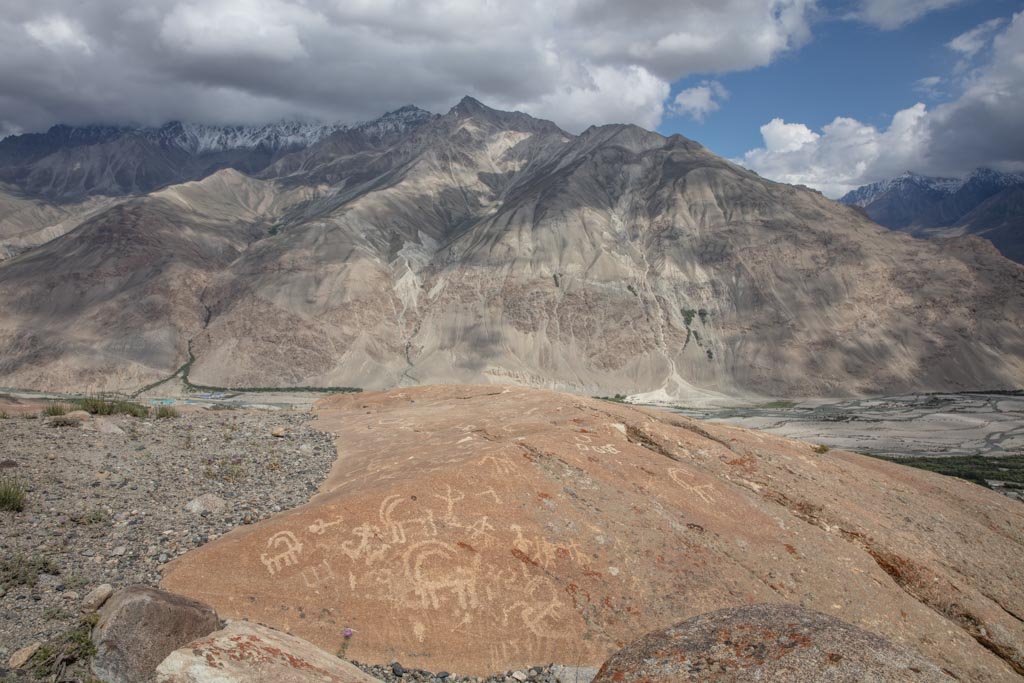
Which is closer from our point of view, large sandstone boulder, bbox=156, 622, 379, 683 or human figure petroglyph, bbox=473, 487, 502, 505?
large sandstone boulder, bbox=156, 622, 379, 683

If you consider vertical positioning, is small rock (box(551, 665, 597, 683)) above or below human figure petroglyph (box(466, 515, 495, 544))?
below

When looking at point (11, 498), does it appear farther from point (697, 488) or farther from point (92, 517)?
point (697, 488)

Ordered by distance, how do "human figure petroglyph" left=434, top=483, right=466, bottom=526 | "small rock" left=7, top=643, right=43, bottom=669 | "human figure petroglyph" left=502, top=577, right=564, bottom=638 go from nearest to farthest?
"small rock" left=7, top=643, right=43, bottom=669, "human figure petroglyph" left=502, top=577, right=564, bottom=638, "human figure petroglyph" left=434, top=483, right=466, bottom=526

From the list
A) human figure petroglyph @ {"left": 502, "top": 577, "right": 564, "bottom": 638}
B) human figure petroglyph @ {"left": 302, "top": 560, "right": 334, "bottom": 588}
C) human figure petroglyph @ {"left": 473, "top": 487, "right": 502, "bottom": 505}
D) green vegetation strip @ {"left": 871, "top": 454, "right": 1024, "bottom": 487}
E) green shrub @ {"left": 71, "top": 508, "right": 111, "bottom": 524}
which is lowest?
green vegetation strip @ {"left": 871, "top": 454, "right": 1024, "bottom": 487}

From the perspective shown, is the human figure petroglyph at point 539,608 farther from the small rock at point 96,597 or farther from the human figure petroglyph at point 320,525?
the small rock at point 96,597

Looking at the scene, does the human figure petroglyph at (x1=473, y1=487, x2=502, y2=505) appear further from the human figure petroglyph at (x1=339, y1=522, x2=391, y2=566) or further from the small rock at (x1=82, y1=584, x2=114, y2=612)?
the small rock at (x1=82, y1=584, x2=114, y2=612)

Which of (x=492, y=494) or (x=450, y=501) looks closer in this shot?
(x=450, y=501)

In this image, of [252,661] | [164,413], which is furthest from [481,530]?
[164,413]

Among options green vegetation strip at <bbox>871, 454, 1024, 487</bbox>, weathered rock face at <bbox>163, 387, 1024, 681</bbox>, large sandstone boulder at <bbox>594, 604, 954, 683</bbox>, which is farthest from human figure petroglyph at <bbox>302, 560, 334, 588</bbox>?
green vegetation strip at <bbox>871, 454, 1024, 487</bbox>
